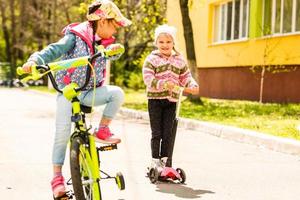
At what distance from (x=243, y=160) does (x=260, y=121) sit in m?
4.43

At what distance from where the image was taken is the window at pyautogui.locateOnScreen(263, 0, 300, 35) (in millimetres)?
18125

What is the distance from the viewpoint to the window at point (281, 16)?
59.5 feet

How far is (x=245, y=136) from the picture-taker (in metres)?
9.75

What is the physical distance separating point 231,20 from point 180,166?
628 inches

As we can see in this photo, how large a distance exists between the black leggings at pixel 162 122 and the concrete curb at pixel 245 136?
2.63m

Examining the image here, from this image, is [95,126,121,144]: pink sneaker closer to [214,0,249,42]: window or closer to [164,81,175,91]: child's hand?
[164,81,175,91]: child's hand

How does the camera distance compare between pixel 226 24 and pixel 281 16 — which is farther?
pixel 226 24

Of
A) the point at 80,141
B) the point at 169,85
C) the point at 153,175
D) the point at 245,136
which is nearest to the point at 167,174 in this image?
the point at 153,175

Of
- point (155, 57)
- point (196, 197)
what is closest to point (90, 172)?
point (196, 197)

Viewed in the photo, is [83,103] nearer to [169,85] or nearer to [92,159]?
[92,159]

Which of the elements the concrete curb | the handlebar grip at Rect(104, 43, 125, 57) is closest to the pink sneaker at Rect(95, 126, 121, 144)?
the handlebar grip at Rect(104, 43, 125, 57)

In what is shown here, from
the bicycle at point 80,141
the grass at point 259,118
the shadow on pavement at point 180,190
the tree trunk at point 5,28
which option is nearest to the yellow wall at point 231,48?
the grass at point 259,118

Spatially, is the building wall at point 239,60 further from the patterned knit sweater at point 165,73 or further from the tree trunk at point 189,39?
the patterned knit sweater at point 165,73

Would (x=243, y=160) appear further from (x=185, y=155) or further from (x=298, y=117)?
(x=298, y=117)
